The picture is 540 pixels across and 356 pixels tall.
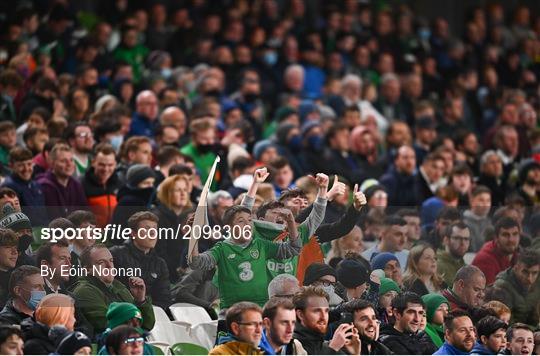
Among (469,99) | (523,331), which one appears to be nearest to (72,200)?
(523,331)

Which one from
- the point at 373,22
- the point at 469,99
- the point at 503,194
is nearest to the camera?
the point at 503,194

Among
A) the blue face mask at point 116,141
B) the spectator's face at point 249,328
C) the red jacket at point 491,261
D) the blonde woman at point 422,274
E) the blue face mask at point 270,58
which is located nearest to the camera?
the spectator's face at point 249,328

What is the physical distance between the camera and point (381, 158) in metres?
15.9

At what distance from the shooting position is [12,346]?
9477mm

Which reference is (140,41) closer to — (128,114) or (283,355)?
(128,114)

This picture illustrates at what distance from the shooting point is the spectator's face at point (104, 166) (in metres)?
12.6

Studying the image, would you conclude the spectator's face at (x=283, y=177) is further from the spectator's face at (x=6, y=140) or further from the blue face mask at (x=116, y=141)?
the spectator's face at (x=6, y=140)

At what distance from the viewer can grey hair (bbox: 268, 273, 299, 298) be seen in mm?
10273

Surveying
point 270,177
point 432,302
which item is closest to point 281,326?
point 432,302

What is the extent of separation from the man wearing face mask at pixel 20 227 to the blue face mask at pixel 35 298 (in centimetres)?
22

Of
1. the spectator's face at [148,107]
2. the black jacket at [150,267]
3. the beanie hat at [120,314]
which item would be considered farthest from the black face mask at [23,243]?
the spectator's face at [148,107]

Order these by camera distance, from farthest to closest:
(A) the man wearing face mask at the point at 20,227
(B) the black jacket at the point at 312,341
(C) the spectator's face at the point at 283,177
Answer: (C) the spectator's face at the point at 283,177, (A) the man wearing face mask at the point at 20,227, (B) the black jacket at the point at 312,341

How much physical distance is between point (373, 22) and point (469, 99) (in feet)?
7.45

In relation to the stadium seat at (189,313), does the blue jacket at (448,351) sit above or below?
below
